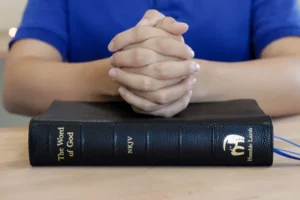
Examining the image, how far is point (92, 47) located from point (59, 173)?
51cm

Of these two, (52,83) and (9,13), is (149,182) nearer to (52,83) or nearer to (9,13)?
(52,83)

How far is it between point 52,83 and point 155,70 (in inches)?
9.2

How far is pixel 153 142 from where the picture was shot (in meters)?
0.62

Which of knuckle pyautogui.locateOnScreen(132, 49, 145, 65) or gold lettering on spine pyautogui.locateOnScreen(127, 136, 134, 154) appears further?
knuckle pyautogui.locateOnScreen(132, 49, 145, 65)

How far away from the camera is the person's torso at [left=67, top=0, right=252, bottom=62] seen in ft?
3.48

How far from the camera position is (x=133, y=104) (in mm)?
722

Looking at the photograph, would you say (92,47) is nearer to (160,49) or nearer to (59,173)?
(160,49)

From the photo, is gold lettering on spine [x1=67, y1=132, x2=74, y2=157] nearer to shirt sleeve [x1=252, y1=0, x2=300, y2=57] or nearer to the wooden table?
the wooden table

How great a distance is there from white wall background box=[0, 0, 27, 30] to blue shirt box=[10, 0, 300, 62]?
2.53 feet

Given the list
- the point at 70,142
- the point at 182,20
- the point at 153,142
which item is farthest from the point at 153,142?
the point at 182,20

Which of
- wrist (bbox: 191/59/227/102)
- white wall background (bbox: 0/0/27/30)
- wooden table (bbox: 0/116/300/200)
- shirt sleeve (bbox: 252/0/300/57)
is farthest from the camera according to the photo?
white wall background (bbox: 0/0/27/30)

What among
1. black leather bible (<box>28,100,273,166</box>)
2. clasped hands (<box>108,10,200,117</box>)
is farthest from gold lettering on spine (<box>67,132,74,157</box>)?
clasped hands (<box>108,10,200,117</box>)

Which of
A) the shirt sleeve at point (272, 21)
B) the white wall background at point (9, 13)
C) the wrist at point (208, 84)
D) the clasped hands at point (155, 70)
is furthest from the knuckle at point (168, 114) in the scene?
the white wall background at point (9, 13)

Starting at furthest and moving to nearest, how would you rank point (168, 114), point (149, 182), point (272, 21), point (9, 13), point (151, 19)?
point (9, 13)
point (272, 21)
point (151, 19)
point (168, 114)
point (149, 182)
